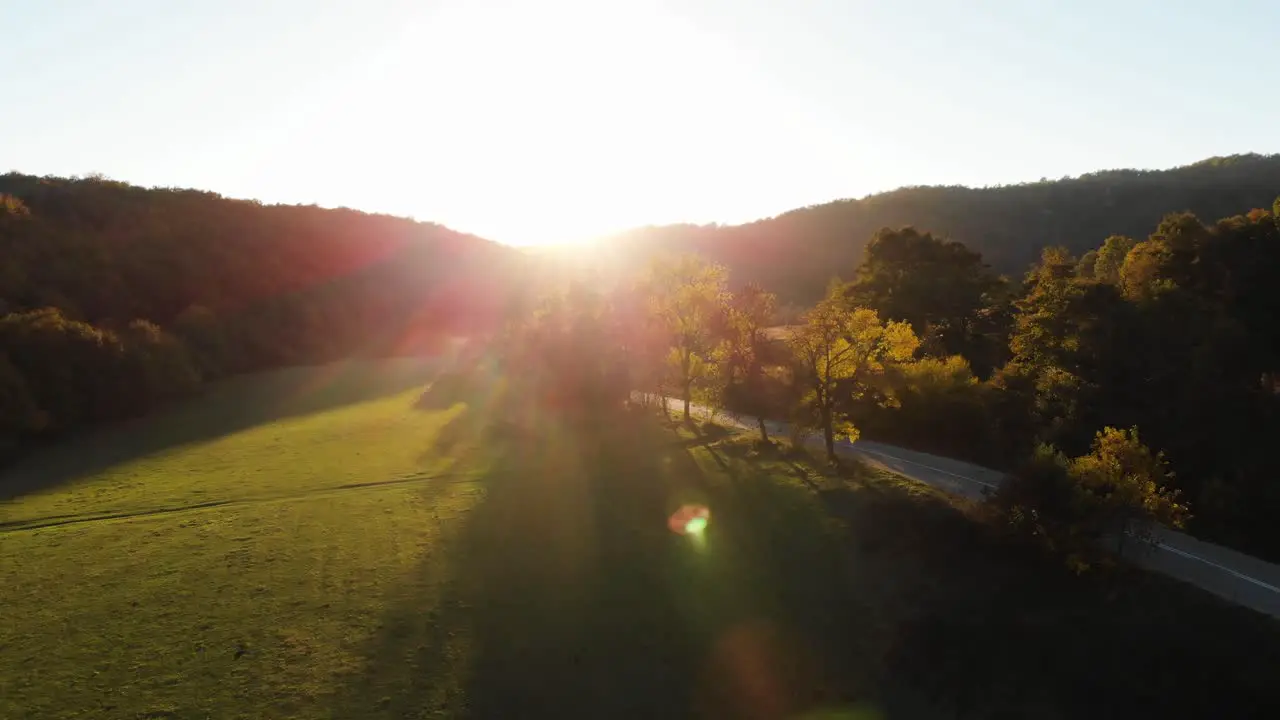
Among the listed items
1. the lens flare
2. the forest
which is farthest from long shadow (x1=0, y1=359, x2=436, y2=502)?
the lens flare

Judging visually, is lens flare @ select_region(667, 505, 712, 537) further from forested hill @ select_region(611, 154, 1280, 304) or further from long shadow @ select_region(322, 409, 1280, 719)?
forested hill @ select_region(611, 154, 1280, 304)

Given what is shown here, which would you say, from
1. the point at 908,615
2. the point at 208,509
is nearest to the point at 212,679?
the point at 208,509

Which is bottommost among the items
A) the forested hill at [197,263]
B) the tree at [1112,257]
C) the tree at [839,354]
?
the tree at [839,354]

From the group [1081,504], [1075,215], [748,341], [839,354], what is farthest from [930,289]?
[1075,215]

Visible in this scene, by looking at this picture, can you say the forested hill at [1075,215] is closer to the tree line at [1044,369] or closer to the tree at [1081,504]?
the tree line at [1044,369]

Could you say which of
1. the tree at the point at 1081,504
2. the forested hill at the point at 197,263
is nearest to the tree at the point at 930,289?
the tree at the point at 1081,504

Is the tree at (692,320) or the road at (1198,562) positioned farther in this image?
the tree at (692,320)

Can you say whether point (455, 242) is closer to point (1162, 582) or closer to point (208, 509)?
point (208, 509)
